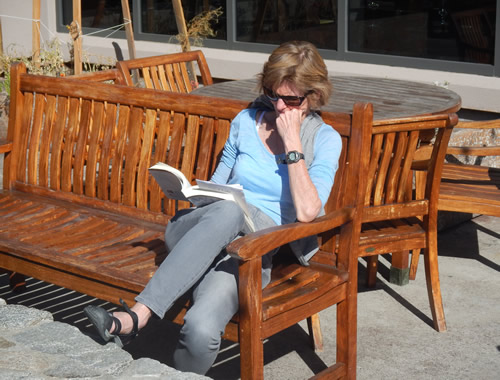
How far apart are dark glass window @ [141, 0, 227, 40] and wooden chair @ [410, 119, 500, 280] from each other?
4.12 metres

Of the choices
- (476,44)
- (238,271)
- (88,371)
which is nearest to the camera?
(88,371)

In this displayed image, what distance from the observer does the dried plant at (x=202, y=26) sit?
8.50m

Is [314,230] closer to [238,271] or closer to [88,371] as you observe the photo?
[238,271]

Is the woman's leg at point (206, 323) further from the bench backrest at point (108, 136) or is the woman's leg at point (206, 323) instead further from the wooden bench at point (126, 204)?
the bench backrest at point (108, 136)

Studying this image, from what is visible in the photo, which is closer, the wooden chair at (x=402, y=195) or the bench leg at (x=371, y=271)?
the wooden chair at (x=402, y=195)

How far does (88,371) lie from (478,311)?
2.43 meters

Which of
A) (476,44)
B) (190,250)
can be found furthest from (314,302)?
(476,44)

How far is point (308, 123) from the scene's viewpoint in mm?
3545

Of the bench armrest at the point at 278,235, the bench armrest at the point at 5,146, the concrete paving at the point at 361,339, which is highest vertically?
the bench armrest at the point at 5,146

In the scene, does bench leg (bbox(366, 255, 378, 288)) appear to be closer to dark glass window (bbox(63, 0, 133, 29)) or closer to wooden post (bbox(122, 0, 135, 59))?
wooden post (bbox(122, 0, 135, 59))

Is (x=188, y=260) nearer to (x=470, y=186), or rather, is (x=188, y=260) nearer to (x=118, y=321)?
(x=118, y=321)

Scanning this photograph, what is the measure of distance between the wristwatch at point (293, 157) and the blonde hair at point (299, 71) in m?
0.27

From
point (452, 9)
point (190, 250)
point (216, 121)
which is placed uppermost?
point (452, 9)

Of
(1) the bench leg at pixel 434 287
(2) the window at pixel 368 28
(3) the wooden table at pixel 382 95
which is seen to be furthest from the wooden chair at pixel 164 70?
(1) the bench leg at pixel 434 287
